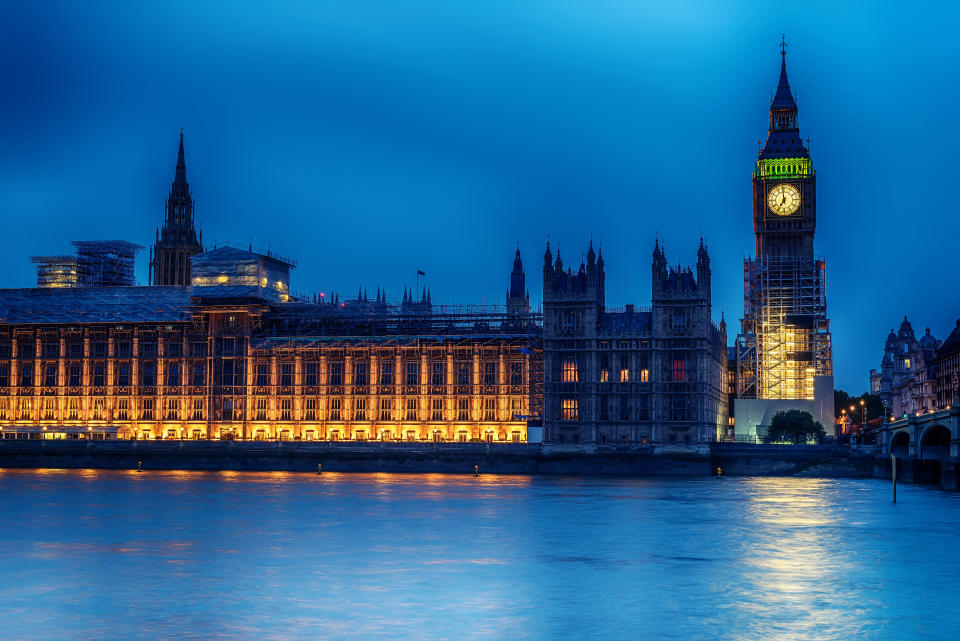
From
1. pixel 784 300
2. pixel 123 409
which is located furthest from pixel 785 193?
pixel 123 409

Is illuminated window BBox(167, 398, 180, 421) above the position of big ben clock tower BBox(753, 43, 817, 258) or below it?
below

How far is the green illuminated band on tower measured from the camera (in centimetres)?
15162

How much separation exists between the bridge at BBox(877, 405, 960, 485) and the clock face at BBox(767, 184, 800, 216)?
5213 cm

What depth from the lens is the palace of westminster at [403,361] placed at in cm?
11606

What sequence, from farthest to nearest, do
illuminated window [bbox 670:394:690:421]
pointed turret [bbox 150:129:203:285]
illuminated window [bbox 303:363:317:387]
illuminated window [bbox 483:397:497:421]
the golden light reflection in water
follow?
pointed turret [bbox 150:129:203:285] < illuminated window [bbox 303:363:317:387] < illuminated window [bbox 483:397:497:421] < illuminated window [bbox 670:394:690:421] < the golden light reflection in water

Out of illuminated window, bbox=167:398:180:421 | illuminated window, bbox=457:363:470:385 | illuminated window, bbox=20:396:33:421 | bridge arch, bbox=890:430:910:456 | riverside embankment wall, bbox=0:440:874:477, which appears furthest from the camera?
illuminated window, bbox=20:396:33:421

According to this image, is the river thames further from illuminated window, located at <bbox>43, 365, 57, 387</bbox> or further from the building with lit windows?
illuminated window, located at <bbox>43, 365, 57, 387</bbox>

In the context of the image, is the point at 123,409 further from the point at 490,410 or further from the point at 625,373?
the point at 625,373

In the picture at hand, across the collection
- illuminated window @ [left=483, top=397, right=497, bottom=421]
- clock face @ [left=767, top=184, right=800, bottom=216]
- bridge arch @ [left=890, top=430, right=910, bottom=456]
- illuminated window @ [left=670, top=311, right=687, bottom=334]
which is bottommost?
bridge arch @ [left=890, top=430, right=910, bottom=456]

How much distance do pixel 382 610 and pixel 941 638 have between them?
1379 cm

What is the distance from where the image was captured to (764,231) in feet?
490

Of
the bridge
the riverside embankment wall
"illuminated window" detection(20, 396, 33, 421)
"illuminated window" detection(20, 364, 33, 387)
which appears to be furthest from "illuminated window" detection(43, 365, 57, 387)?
the bridge

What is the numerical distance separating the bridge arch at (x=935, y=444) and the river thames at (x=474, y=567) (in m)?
22.1

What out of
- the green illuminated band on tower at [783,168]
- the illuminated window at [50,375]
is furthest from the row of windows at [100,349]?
the green illuminated band on tower at [783,168]
